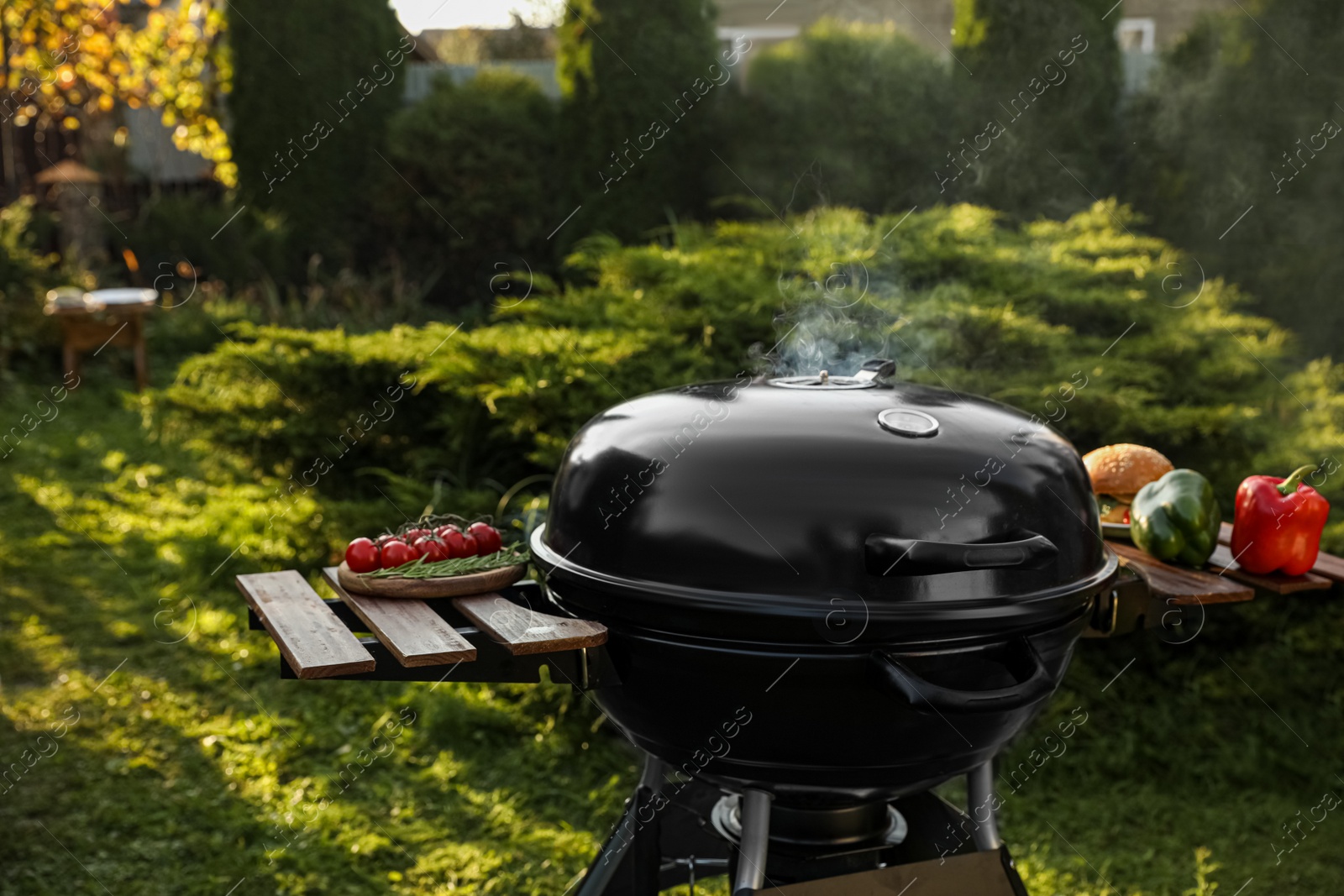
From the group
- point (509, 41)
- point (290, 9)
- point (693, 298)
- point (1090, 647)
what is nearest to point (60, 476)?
point (693, 298)

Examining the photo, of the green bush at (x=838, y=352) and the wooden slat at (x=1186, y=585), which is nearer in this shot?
the wooden slat at (x=1186, y=585)

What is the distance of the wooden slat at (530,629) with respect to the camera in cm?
190

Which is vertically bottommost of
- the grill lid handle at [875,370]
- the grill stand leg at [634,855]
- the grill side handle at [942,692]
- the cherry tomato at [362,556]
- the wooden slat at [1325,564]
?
the grill stand leg at [634,855]

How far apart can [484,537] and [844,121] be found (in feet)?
25.2

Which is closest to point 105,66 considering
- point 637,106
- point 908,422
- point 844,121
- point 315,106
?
point 315,106

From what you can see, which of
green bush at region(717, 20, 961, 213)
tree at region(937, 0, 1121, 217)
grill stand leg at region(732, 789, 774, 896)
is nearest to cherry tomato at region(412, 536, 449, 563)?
grill stand leg at region(732, 789, 774, 896)

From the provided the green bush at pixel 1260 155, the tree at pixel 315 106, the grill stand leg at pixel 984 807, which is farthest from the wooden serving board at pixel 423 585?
the tree at pixel 315 106

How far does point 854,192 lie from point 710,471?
7.37 metres

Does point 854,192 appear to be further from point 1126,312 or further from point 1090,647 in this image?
point 1090,647

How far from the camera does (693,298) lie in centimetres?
487

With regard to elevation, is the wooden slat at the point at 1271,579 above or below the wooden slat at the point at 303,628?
below

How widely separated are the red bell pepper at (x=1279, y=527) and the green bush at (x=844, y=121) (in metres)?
6.01

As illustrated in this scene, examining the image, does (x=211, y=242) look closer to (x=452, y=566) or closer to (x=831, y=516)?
(x=452, y=566)

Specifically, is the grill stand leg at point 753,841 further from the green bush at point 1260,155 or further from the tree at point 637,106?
the tree at point 637,106
